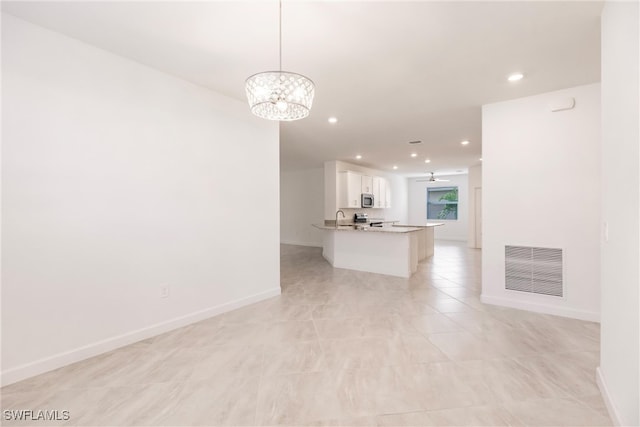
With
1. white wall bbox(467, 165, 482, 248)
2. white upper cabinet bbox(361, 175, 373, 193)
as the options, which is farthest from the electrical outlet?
white wall bbox(467, 165, 482, 248)

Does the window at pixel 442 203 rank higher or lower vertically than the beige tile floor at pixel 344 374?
higher

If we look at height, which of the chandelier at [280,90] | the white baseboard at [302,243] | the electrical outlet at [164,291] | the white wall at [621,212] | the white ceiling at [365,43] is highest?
the white ceiling at [365,43]

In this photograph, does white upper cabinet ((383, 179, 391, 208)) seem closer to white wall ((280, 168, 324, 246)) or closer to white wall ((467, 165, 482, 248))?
white wall ((280, 168, 324, 246))

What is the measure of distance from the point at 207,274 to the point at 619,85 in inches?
144

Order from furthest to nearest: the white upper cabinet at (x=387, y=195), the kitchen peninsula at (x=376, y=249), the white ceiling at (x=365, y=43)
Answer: the white upper cabinet at (x=387, y=195) → the kitchen peninsula at (x=376, y=249) → the white ceiling at (x=365, y=43)

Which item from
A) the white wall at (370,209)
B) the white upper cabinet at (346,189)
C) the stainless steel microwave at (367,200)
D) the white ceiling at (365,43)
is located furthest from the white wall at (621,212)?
the stainless steel microwave at (367,200)

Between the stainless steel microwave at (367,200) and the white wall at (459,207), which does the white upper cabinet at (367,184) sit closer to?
the stainless steel microwave at (367,200)

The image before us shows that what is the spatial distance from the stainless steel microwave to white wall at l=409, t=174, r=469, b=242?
4.03m

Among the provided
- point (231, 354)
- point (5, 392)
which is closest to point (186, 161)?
point (231, 354)

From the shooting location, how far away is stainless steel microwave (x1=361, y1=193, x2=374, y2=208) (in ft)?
27.4

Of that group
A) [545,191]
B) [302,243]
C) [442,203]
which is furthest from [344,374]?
[442,203]

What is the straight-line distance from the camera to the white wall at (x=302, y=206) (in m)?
9.18

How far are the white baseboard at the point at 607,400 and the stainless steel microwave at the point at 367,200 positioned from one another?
21.5ft

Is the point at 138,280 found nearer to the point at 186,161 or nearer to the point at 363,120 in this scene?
the point at 186,161
